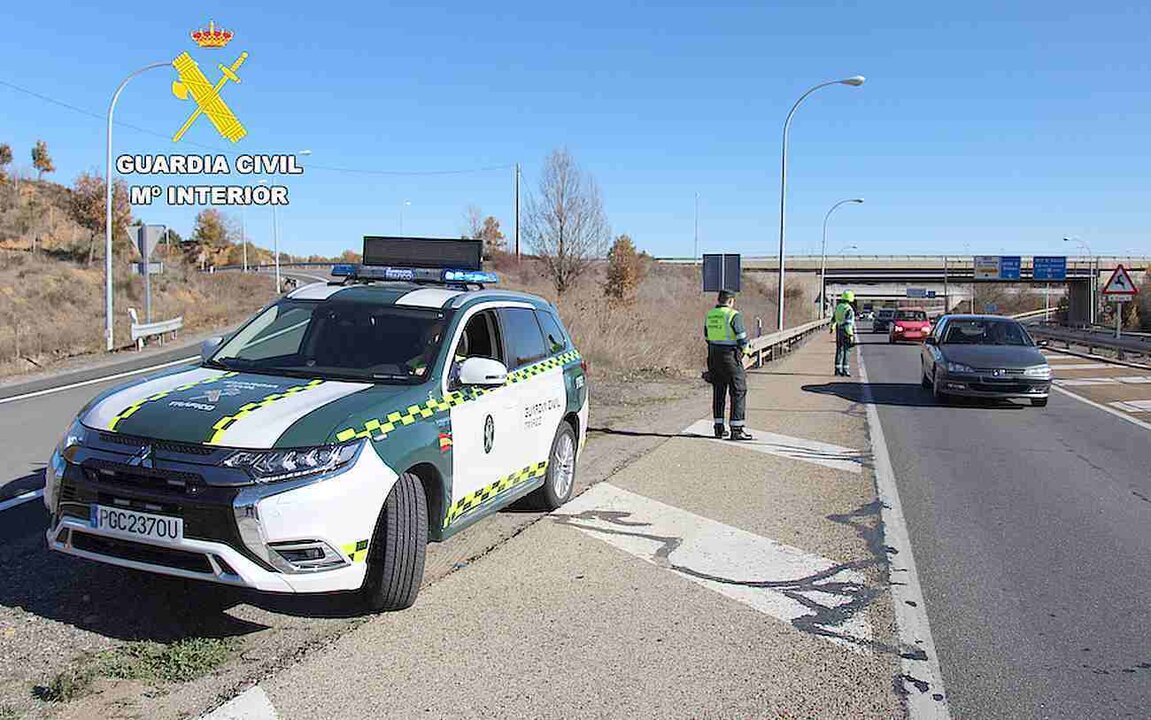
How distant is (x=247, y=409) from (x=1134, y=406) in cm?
1599

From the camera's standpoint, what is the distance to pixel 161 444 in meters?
4.48

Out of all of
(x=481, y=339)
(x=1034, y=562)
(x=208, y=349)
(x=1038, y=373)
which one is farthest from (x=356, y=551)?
(x=1038, y=373)

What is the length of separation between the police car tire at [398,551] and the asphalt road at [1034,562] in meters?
2.62

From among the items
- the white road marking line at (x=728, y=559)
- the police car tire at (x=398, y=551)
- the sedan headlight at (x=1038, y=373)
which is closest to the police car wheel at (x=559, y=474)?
the white road marking line at (x=728, y=559)

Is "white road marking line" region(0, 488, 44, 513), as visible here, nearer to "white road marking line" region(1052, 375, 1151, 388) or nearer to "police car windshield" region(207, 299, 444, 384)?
"police car windshield" region(207, 299, 444, 384)

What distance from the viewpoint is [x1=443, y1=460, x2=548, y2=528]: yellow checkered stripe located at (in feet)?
18.1

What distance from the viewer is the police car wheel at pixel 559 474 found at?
7.30m

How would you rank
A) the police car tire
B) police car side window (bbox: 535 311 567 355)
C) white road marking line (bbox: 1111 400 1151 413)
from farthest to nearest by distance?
white road marking line (bbox: 1111 400 1151 413) < police car side window (bbox: 535 311 567 355) < the police car tire

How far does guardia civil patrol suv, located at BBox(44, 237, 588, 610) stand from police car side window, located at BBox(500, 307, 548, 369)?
0.15 ft

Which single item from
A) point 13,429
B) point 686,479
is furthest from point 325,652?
point 13,429

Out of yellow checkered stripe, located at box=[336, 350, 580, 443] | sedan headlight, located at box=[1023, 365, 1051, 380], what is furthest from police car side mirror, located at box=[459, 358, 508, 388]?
sedan headlight, located at box=[1023, 365, 1051, 380]

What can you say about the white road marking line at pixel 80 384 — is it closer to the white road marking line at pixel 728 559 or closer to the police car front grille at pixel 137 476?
the white road marking line at pixel 728 559

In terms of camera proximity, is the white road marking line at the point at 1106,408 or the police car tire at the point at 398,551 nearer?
the police car tire at the point at 398,551

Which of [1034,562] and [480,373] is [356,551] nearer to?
[480,373]
